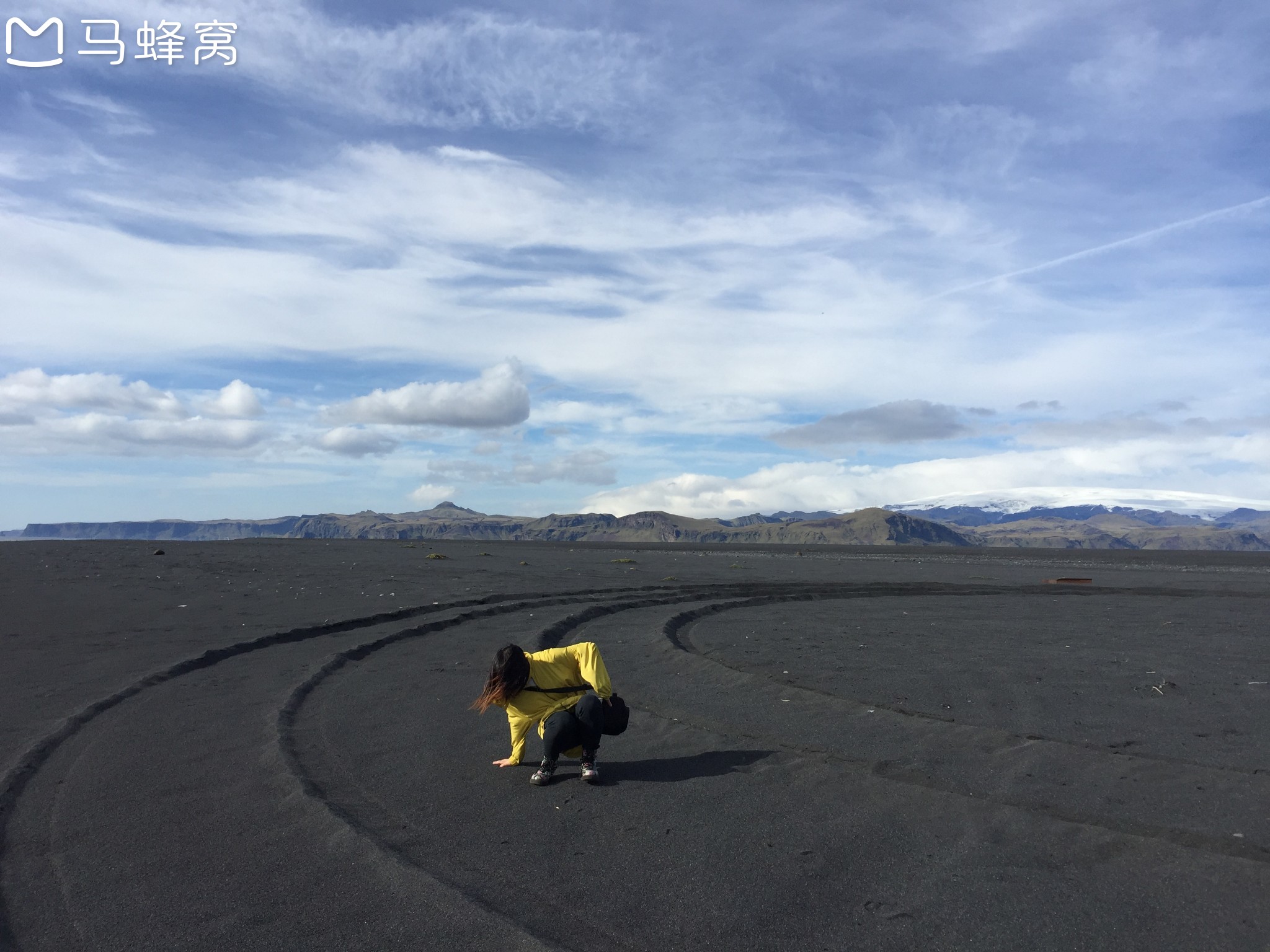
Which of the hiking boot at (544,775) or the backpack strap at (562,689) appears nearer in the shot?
the hiking boot at (544,775)

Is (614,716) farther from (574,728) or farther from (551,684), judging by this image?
(551,684)

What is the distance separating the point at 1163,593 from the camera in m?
33.4

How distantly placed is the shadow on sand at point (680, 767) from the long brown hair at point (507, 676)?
4.18 feet

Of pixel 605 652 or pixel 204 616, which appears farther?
pixel 204 616

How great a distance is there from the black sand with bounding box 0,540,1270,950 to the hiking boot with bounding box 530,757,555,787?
0.21 m

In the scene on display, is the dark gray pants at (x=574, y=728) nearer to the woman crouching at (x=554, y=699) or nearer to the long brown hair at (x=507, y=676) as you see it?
the woman crouching at (x=554, y=699)

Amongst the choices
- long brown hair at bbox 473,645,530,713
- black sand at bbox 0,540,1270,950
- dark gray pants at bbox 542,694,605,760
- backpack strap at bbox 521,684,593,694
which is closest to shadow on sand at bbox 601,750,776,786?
black sand at bbox 0,540,1270,950

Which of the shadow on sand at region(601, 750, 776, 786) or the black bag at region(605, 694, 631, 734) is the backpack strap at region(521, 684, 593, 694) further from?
the shadow on sand at region(601, 750, 776, 786)

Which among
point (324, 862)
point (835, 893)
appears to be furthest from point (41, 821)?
point (835, 893)

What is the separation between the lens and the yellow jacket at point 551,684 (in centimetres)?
858

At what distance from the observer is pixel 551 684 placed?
28.5 ft

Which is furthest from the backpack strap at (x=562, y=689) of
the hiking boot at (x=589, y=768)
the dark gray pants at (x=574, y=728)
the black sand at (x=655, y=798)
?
the black sand at (x=655, y=798)

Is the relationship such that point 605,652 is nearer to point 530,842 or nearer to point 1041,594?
point 530,842

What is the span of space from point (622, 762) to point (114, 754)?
5260 mm
